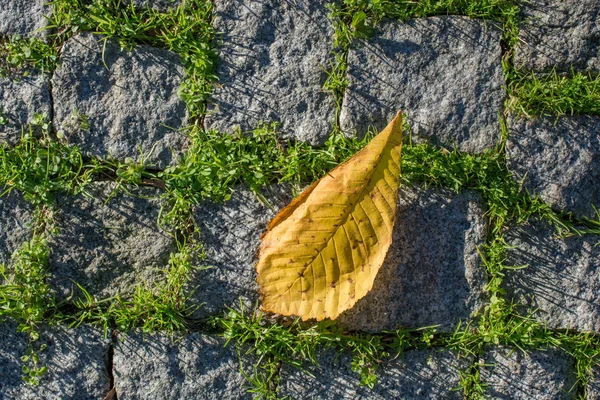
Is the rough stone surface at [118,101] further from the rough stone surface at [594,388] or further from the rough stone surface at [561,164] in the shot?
the rough stone surface at [594,388]

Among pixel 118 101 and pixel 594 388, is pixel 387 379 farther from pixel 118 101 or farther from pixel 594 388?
pixel 118 101

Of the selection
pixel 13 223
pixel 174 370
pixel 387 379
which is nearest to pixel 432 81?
pixel 387 379

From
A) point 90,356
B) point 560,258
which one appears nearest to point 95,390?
point 90,356

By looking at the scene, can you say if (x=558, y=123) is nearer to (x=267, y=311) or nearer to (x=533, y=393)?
(x=533, y=393)

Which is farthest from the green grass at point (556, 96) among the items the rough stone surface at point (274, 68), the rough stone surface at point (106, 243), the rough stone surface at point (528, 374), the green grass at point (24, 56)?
the green grass at point (24, 56)

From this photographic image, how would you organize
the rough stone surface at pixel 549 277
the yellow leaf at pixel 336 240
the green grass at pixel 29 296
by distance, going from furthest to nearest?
the rough stone surface at pixel 549 277 → the green grass at pixel 29 296 → the yellow leaf at pixel 336 240

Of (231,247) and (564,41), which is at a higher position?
(564,41)

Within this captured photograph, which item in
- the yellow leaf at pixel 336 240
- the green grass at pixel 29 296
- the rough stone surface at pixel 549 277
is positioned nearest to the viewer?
the yellow leaf at pixel 336 240
